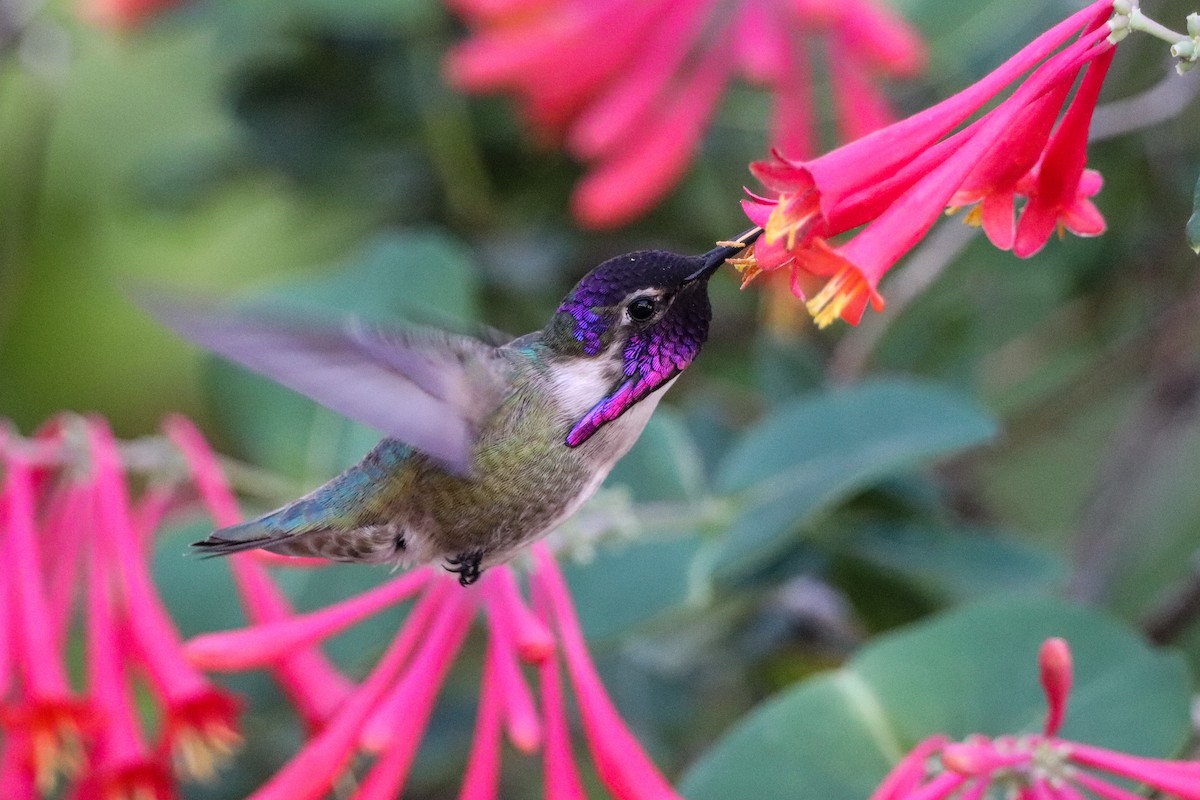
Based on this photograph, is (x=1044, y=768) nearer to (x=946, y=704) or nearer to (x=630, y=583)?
(x=946, y=704)

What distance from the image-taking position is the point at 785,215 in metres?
0.62

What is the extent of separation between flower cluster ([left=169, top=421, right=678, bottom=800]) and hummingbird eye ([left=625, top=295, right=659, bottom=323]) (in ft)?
0.67

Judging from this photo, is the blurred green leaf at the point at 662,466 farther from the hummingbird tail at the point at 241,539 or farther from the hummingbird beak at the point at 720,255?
the hummingbird beak at the point at 720,255

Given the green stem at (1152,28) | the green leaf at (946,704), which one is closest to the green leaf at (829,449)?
the green leaf at (946,704)

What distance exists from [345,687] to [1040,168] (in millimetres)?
662

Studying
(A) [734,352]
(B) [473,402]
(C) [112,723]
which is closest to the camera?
(B) [473,402]

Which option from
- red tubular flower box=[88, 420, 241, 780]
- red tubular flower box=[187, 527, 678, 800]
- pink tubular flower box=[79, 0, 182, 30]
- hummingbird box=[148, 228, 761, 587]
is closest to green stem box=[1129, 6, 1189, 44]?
hummingbird box=[148, 228, 761, 587]

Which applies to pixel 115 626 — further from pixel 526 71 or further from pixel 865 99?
pixel 865 99

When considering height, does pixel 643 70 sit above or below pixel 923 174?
Answer: above

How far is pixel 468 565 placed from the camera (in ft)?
2.76

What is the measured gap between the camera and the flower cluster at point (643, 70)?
1476 millimetres

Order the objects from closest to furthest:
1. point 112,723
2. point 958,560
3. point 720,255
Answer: point 720,255 < point 112,723 < point 958,560

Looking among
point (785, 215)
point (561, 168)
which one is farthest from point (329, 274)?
point (785, 215)

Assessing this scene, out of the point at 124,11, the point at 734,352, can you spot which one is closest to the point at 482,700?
the point at 734,352
